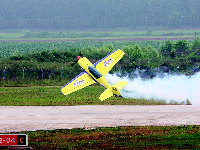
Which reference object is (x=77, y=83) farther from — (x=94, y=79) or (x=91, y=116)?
(x=91, y=116)

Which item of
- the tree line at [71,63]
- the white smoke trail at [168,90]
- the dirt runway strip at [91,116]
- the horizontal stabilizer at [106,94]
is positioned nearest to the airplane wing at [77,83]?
the dirt runway strip at [91,116]

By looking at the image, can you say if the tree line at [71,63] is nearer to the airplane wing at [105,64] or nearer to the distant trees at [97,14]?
the airplane wing at [105,64]

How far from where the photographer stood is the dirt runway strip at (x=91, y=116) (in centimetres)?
2608

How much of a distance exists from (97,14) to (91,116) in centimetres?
14218

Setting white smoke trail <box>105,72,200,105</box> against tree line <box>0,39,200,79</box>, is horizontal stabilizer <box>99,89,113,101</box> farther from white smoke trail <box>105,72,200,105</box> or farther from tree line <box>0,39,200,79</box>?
tree line <box>0,39,200,79</box>

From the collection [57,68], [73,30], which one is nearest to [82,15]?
[73,30]

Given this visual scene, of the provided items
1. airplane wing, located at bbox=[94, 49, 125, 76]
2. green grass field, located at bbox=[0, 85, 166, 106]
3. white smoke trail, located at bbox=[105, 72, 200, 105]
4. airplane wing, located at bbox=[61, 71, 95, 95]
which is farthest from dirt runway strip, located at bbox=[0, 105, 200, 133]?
airplane wing, located at bbox=[94, 49, 125, 76]

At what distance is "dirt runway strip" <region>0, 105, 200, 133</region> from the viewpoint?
2608 centimetres

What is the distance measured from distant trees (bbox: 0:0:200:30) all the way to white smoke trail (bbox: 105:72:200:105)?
11457cm

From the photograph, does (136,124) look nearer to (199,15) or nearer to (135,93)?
(135,93)

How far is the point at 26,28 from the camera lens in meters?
155

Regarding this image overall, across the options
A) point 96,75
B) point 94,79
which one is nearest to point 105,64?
point 94,79

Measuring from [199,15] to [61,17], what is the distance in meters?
58.3

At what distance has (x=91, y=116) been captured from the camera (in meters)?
29.0
